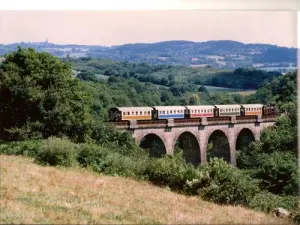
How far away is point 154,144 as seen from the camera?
1250cm

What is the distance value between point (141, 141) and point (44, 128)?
111 inches

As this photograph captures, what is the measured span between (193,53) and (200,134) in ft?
10.1

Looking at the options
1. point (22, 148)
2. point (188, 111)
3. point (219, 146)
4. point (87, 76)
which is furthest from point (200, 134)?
point (22, 148)

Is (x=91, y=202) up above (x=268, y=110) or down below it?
below

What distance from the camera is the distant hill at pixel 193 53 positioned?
8.21m

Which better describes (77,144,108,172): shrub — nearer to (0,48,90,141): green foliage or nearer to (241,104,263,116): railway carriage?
(0,48,90,141): green foliage

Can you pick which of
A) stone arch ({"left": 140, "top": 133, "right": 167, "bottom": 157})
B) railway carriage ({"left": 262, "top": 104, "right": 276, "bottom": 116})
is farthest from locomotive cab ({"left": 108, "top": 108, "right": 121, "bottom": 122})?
railway carriage ({"left": 262, "top": 104, "right": 276, "bottom": 116})

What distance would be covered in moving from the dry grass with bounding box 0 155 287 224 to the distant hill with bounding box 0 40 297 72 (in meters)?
1.75

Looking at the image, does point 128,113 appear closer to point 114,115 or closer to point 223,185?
point 114,115

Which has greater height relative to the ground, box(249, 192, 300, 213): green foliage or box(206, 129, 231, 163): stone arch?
box(206, 129, 231, 163): stone arch

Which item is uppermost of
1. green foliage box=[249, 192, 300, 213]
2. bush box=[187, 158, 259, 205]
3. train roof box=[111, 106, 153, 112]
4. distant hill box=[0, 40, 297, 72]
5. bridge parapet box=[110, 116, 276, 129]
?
distant hill box=[0, 40, 297, 72]

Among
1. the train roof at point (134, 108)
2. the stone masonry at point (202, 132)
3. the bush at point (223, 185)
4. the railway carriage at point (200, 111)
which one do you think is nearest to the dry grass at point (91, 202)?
the bush at point (223, 185)

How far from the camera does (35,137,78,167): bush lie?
888 centimetres

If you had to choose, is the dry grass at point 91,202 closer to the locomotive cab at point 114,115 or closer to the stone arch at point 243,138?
the locomotive cab at point 114,115
